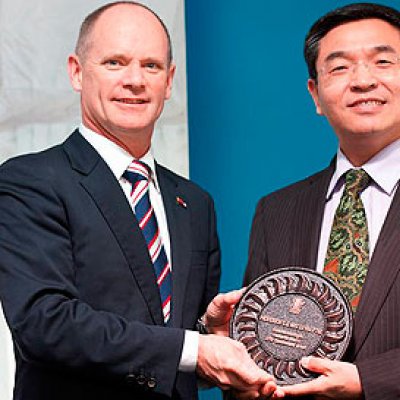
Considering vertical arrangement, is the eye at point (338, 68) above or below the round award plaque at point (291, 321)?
above

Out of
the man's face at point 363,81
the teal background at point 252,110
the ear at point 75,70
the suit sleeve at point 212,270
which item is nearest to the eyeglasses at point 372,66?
the man's face at point 363,81

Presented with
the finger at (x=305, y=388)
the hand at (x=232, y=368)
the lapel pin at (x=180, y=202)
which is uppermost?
the lapel pin at (x=180, y=202)

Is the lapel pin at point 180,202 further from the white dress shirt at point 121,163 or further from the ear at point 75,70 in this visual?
the ear at point 75,70

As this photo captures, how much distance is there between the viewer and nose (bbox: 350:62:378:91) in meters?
2.21

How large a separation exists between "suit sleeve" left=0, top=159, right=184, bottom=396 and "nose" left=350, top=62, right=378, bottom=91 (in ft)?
2.18

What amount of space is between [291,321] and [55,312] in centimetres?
47

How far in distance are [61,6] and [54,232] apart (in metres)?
1.16

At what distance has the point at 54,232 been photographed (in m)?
2.05

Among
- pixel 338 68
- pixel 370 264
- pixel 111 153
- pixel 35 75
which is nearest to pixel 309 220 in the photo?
pixel 370 264

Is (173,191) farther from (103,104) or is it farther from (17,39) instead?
(17,39)

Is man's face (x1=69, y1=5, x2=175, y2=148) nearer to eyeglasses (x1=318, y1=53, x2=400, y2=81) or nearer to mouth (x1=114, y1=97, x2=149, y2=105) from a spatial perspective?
mouth (x1=114, y1=97, x2=149, y2=105)

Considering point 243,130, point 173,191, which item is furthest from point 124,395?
point 243,130

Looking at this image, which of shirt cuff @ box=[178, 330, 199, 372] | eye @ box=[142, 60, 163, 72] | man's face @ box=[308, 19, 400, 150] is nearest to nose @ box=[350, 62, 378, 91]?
man's face @ box=[308, 19, 400, 150]

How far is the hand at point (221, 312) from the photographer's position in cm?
213
